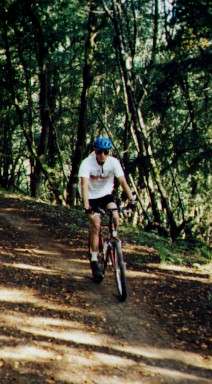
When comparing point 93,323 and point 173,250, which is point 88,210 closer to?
point 93,323

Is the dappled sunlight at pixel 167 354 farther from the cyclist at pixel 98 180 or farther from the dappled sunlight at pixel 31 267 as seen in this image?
the dappled sunlight at pixel 31 267

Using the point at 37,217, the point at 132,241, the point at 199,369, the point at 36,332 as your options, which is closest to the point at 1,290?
the point at 36,332

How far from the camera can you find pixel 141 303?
8.15 meters

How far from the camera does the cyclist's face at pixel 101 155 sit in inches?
314

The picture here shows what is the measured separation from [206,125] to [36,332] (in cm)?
1462

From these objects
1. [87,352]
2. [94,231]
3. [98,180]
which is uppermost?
[98,180]

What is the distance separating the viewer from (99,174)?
8.20m

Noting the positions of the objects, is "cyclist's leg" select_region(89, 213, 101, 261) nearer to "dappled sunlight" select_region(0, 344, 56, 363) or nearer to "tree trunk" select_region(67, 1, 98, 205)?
"dappled sunlight" select_region(0, 344, 56, 363)

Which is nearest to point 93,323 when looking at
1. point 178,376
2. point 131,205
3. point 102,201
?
point 178,376

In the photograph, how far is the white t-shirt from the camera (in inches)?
320

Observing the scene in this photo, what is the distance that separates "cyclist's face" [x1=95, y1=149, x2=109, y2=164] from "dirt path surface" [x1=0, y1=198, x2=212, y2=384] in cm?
221

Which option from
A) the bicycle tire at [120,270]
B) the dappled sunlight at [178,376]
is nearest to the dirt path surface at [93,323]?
the dappled sunlight at [178,376]

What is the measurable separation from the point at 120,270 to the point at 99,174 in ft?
5.24

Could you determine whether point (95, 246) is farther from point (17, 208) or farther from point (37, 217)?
point (17, 208)
